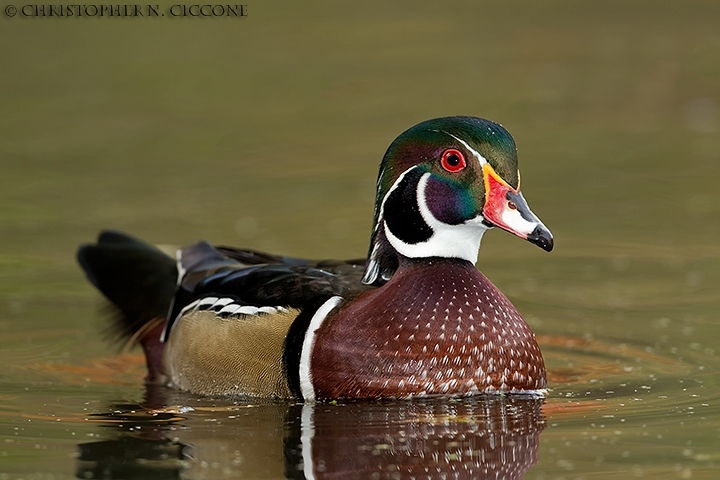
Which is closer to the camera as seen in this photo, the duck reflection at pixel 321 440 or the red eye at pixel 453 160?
the duck reflection at pixel 321 440

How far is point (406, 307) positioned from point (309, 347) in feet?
1.54

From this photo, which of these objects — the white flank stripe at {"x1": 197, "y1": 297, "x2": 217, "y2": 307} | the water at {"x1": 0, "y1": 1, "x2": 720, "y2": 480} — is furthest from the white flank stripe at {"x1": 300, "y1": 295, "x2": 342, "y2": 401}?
the white flank stripe at {"x1": 197, "y1": 297, "x2": 217, "y2": 307}

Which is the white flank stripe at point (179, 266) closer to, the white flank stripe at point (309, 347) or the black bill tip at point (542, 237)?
the white flank stripe at point (309, 347)

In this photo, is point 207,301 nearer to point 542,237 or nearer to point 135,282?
point 135,282

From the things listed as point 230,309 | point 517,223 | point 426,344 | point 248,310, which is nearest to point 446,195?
point 517,223

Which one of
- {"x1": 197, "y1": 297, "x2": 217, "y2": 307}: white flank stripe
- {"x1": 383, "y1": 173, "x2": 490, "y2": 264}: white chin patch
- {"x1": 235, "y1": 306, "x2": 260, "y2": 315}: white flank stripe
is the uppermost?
{"x1": 383, "y1": 173, "x2": 490, "y2": 264}: white chin patch

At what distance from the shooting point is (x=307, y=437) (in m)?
5.67

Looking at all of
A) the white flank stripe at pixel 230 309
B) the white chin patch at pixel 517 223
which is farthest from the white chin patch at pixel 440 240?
the white flank stripe at pixel 230 309

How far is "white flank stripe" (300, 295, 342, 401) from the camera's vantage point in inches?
248

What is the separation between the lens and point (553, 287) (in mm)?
8320

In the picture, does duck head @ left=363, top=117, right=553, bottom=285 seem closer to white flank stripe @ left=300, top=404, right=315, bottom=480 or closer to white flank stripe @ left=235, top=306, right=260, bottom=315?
white flank stripe @ left=235, top=306, right=260, bottom=315

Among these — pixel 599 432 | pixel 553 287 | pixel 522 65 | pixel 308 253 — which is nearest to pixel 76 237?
pixel 308 253

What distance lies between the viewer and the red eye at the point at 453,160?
6285 mm

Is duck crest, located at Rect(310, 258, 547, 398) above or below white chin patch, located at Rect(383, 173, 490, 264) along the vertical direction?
below
